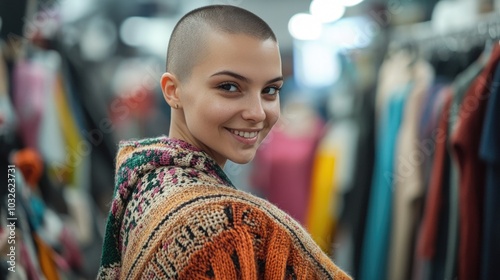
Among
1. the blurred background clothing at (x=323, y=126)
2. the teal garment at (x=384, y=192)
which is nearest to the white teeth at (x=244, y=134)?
the blurred background clothing at (x=323, y=126)

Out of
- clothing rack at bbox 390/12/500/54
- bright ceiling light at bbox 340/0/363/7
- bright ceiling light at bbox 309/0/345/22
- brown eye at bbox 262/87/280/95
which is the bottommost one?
brown eye at bbox 262/87/280/95

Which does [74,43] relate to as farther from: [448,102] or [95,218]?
[448,102]

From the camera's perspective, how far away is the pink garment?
109 inches

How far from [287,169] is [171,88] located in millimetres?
1943

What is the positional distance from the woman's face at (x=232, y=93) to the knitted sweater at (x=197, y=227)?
0.14 ft

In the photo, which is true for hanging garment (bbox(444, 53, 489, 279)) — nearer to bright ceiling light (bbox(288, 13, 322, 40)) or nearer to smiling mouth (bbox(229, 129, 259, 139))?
bright ceiling light (bbox(288, 13, 322, 40))

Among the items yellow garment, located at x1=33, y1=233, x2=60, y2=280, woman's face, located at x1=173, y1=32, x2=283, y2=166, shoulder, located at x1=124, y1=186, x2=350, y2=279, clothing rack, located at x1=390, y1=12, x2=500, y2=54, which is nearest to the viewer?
shoulder, located at x1=124, y1=186, x2=350, y2=279

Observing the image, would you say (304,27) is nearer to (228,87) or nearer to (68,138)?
(68,138)

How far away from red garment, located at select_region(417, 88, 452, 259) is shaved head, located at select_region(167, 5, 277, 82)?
1.25 meters

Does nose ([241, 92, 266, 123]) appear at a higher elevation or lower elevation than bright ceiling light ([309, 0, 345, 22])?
lower

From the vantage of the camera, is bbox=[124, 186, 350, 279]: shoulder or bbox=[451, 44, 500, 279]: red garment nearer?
bbox=[124, 186, 350, 279]: shoulder

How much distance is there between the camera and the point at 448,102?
196 centimetres

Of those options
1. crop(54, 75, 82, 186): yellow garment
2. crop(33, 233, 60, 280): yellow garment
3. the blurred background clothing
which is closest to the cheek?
the blurred background clothing

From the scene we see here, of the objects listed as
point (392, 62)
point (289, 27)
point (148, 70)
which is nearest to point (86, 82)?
point (148, 70)
